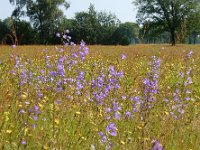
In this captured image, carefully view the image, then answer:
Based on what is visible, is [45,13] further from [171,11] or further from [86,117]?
[86,117]

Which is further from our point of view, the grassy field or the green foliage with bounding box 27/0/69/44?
the green foliage with bounding box 27/0/69/44

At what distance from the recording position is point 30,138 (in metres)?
3.07

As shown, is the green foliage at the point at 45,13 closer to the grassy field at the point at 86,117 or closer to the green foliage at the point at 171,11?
the green foliage at the point at 171,11

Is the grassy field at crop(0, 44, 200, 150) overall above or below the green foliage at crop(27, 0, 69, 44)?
below

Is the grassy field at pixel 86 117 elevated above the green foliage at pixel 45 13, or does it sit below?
below

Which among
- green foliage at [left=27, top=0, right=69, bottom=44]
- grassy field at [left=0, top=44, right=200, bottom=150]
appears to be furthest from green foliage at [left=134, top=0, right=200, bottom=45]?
grassy field at [left=0, top=44, right=200, bottom=150]

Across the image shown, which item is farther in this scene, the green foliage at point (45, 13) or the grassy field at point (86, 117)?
the green foliage at point (45, 13)

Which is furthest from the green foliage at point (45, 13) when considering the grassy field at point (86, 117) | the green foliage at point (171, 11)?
the grassy field at point (86, 117)

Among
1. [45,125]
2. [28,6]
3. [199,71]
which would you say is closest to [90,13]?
[28,6]

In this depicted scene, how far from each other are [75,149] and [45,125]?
0.51m

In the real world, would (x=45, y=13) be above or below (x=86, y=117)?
above

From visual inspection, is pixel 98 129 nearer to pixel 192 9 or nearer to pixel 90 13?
pixel 192 9

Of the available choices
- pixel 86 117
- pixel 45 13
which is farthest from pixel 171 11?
pixel 86 117

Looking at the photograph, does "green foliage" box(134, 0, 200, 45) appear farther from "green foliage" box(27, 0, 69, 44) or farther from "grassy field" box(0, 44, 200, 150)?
"grassy field" box(0, 44, 200, 150)
